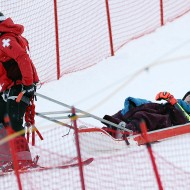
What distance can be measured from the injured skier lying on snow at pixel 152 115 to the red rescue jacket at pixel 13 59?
46.7 inches

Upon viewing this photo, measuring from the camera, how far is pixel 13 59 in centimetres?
713

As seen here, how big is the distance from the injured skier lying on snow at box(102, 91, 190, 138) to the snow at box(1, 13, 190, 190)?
0.28m

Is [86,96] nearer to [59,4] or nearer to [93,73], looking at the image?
[93,73]

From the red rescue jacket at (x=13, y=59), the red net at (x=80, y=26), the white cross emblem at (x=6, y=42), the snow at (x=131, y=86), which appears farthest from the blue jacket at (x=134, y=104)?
the red net at (x=80, y=26)

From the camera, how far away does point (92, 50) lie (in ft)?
38.9

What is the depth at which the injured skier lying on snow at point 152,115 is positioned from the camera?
7.88 meters

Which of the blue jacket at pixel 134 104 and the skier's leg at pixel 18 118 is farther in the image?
the blue jacket at pixel 134 104

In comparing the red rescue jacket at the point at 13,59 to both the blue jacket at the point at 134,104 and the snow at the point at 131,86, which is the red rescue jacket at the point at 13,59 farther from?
the blue jacket at the point at 134,104

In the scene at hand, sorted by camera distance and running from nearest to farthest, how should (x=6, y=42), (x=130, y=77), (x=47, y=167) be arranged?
(x=47, y=167) → (x=6, y=42) → (x=130, y=77)

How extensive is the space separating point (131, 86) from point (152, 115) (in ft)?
8.26

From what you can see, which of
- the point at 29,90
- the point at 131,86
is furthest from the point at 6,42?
the point at 131,86

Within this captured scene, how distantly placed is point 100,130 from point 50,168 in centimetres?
87

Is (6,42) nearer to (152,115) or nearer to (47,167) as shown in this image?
(47,167)

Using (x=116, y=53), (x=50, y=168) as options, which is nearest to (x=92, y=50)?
(x=116, y=53)
